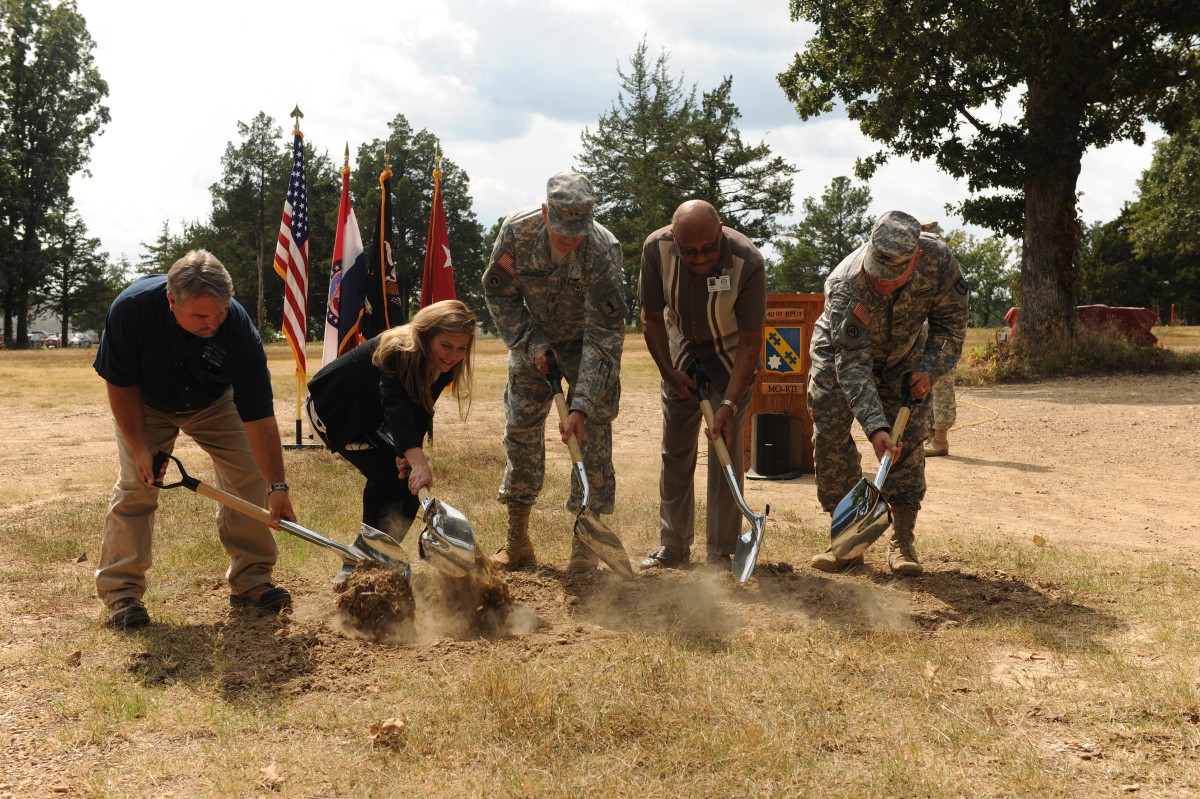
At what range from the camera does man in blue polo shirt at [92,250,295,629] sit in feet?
15.1

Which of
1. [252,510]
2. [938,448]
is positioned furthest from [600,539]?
[938,448]

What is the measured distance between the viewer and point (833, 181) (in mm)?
67438

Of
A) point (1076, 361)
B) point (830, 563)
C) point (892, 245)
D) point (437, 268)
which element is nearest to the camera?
point (892, 245)

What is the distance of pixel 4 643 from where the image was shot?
4.63 m

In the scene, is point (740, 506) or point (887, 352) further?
point (887, 352)

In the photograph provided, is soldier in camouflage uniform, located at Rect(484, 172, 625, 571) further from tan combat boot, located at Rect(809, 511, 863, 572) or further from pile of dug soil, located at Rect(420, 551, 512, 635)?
tan combat boot, located at Rect(809, 511, 863, 572)

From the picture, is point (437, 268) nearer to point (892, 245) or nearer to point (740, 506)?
point (740, 506)

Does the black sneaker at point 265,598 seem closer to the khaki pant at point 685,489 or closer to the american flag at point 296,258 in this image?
the khaki pant at point 685,489

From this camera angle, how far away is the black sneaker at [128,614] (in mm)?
4793

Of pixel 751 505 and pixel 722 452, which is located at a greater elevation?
pixel 722 452

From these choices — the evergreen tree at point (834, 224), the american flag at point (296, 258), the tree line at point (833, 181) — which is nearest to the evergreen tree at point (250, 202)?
the tree line at point (833, 181)

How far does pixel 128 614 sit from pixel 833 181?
67.1 metres

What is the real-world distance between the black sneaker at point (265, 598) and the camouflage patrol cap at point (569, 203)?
238 centimetres

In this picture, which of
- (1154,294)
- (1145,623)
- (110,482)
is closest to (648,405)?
(110,482)
